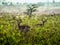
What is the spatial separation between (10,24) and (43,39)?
2438 mm

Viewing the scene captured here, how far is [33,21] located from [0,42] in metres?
3.78

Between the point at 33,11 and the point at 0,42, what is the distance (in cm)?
579

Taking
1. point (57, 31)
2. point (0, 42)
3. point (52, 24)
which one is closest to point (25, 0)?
point (52, 24)

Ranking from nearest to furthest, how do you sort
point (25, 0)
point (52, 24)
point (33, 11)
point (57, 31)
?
point (57, 31), point (52, 24), point (33, 11), point (25, 0)

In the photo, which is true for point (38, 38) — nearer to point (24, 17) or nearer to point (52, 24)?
point (52, 24)

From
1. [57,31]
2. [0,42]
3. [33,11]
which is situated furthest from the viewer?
[33,11]

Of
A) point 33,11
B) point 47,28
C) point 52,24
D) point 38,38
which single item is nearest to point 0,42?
point 38,38

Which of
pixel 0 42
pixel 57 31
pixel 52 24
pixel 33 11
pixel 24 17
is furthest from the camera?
pixel 33 11

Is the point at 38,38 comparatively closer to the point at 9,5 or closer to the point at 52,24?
the point at 52,24

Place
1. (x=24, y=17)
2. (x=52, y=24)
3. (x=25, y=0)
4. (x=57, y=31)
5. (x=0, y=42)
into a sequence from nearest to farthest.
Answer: (x=0, y=42), (x=57, y=31), (x=52, y=24), (x=24, y=17), (x=25, y=0)

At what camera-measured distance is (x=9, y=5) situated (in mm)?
21516

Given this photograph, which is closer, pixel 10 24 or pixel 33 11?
pixel 10 24

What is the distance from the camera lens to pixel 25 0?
827 inches

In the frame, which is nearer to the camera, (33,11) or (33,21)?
(33,21)
